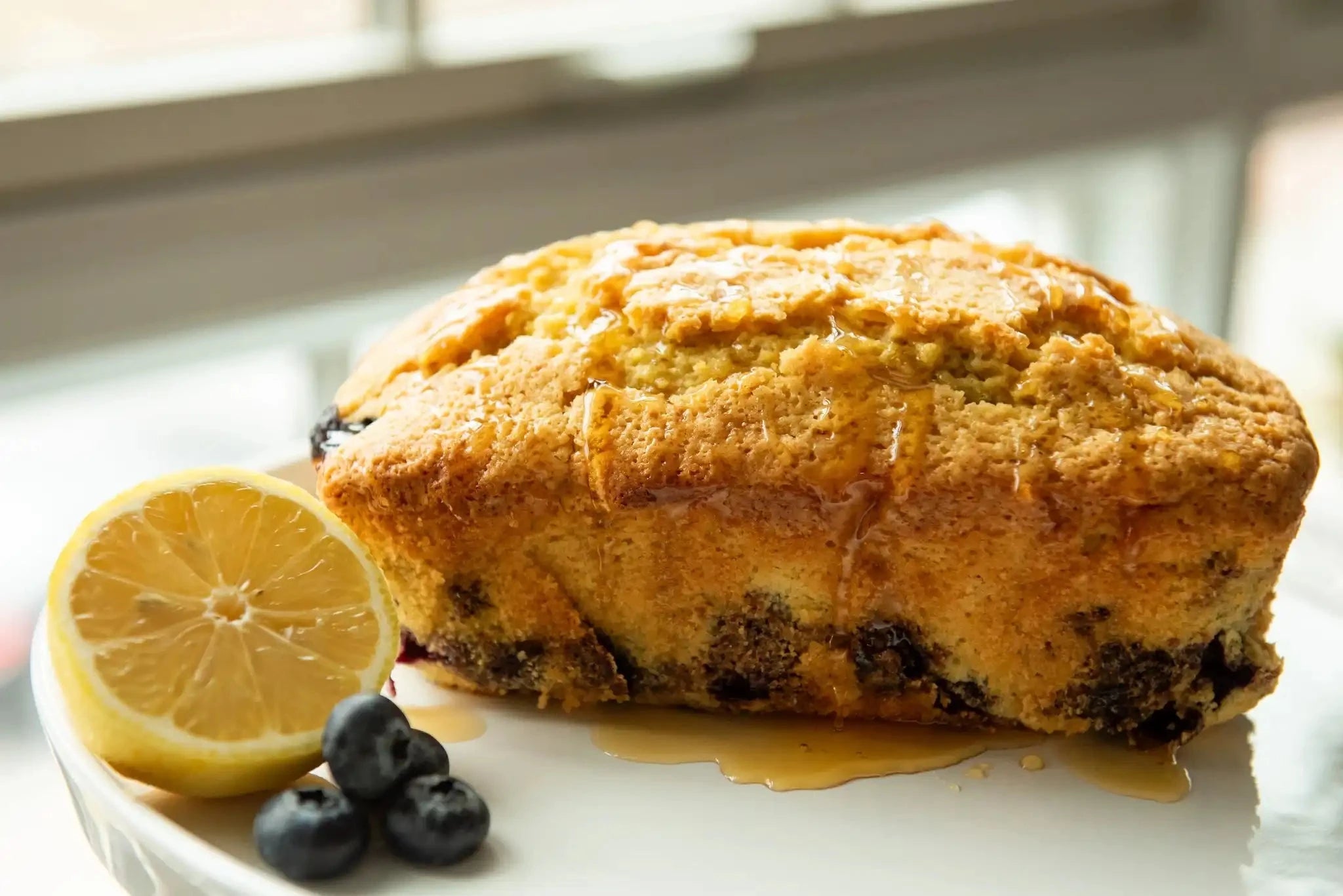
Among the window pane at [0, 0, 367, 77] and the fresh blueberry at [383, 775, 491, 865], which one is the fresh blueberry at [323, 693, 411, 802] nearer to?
the fresh blueberry at [383, 775, 491, 865]

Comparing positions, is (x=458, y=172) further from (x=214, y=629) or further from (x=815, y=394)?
(x=214, y=629)

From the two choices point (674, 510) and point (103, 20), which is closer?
point (674, 510)

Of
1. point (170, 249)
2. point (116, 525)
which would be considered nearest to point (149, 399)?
point (170, 249)

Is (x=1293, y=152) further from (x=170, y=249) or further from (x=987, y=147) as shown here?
(x=170, y=249)

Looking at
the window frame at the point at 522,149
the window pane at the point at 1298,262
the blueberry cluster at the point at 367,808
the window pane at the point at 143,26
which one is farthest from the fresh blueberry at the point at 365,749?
the window pane at the point at 1298,262

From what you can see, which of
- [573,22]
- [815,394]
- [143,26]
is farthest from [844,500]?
[573,22]
